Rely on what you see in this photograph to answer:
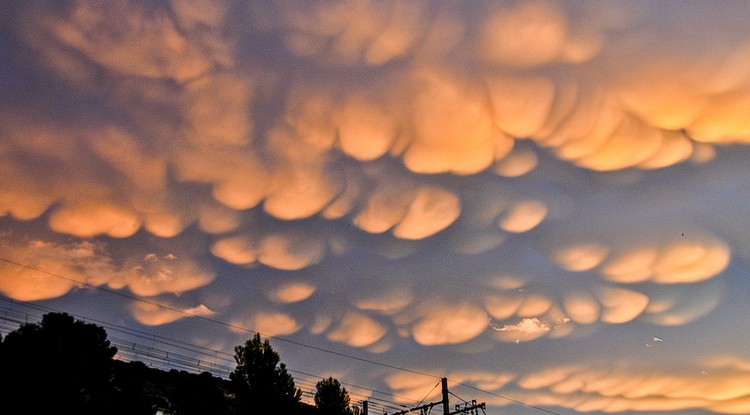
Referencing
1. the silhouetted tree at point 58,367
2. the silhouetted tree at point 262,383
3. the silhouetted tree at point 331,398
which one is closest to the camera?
the silhouetted tree at point 58,367

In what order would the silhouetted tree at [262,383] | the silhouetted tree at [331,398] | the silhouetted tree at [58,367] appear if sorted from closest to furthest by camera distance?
1. the silhouetted tree at [58,367]
2. the silhouetted tree at [262,383]
3. the silhouetted tree at [331,398]

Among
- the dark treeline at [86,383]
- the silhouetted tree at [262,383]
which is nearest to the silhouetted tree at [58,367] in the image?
the dark treeline at [86,383]

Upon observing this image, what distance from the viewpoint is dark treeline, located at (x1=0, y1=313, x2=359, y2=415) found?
1884 cm

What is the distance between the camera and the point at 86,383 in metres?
20.7

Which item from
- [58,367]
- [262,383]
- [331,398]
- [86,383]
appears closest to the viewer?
[58,367]

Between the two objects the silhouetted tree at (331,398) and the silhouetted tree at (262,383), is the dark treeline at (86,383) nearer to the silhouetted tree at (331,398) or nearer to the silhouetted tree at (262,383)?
the silhouetted tree at (262,383)

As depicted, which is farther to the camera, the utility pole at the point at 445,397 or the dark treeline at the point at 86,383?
the utility pole at the point at 445,397

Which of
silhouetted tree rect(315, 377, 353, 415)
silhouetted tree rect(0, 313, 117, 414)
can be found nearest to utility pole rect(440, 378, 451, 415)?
silhouetted tree rect(315, 377, 353, 415)

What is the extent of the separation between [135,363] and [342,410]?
1845 centimetres

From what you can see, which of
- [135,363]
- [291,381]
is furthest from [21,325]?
[291,381]

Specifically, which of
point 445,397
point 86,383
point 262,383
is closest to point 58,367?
point 86,383

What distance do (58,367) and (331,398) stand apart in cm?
2624

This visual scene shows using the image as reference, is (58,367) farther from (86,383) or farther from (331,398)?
(331,398)

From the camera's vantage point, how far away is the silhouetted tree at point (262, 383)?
30578mm
